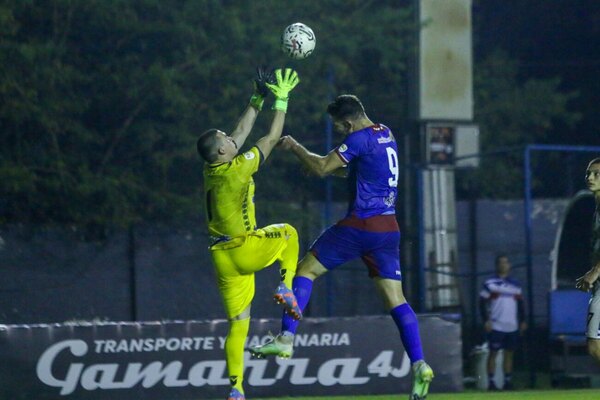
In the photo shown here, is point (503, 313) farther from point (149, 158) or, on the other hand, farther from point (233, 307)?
point (233, 307)

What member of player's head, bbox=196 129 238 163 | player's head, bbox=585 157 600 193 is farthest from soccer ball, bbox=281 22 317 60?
player's head, bbox=585 157 600 193

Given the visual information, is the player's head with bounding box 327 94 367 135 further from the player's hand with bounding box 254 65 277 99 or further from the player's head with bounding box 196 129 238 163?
the player's head with bounding box 196 129 238 163

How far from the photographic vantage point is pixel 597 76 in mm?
28375

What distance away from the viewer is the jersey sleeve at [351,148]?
1113cm

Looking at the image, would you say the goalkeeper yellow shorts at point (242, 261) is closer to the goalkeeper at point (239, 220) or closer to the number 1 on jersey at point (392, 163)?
the goalkeeper at point (239, 220)

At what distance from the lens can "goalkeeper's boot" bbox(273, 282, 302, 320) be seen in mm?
11070

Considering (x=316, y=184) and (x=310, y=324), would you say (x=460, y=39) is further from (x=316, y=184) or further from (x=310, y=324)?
(x=310, y=324)

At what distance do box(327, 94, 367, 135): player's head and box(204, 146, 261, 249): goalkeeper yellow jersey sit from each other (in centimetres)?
69

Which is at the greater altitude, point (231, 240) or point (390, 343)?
point (231, 240)

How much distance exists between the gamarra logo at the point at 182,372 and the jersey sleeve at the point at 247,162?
3.50 m

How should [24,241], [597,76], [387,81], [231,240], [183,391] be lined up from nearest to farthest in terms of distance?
[231,240] → [183,391] → [24,241] → [387,81] → [597,76]

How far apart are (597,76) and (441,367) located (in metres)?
14.9

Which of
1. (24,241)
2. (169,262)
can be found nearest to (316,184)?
(169,262)

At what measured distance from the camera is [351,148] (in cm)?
1116
